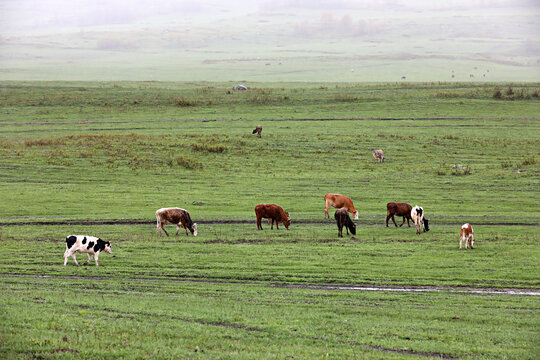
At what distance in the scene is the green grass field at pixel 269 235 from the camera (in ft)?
49.8

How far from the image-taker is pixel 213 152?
5831 centimetres

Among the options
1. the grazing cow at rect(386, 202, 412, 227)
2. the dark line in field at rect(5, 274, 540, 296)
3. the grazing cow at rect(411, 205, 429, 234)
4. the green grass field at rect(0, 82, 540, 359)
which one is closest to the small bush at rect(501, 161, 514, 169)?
the green grass field at rect(0, 82, 540, 359)

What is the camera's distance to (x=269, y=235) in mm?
31016

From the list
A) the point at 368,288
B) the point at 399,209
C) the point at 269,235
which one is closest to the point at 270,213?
the point at 269,235

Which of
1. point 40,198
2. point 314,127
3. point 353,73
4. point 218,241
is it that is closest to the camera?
point 218,241

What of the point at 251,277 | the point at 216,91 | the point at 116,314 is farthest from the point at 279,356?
the point at 216,91

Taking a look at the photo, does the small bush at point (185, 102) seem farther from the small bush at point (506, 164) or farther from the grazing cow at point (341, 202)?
the grazing cow at point (341, 202)

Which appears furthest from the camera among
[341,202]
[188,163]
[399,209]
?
[188,163]

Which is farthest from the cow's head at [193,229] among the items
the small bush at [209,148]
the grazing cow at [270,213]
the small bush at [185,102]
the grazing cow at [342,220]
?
the small bush at [185,102]

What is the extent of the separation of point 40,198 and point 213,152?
20.0 meters

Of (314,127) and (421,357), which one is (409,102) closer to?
(314,127)

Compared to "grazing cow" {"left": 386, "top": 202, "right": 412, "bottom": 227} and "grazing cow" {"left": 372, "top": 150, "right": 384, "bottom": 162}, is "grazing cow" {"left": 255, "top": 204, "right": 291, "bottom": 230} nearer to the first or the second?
"grazing cow" {"left": 386, "top": 202, "right": 412, "bottom": 227}

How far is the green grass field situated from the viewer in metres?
15.2

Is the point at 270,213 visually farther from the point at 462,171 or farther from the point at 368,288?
the point at 462,171
